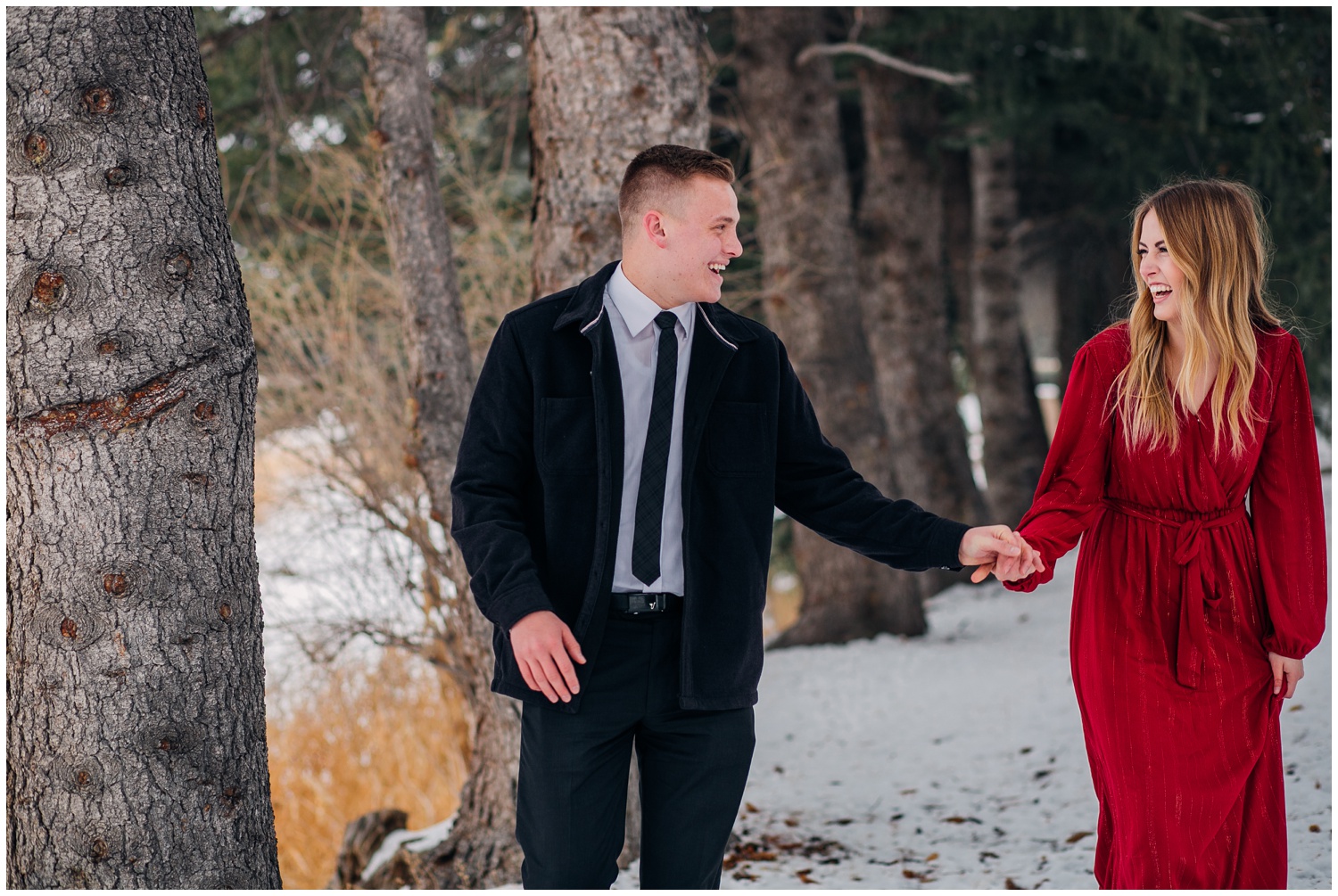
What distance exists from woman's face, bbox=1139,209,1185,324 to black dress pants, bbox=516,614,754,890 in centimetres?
150

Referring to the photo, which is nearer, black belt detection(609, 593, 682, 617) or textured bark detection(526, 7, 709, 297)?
black belt detection(609, 593, 682, 617)

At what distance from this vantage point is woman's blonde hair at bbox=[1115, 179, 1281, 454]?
2.98m

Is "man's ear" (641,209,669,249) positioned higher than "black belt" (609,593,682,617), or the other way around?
"man's ear" (641,209,669,249)

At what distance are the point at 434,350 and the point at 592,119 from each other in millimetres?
1086

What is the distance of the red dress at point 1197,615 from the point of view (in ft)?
9.75

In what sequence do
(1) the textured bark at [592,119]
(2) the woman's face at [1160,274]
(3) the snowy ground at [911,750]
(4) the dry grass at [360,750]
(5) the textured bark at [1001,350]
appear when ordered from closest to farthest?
(2) the woman's face at [1160,274]
(1) the textured bark at [592,119]
(3) the snowy ground at [911,750]
(4) the dry grass at [360,750]
(5) the textured bark at [1001,350]

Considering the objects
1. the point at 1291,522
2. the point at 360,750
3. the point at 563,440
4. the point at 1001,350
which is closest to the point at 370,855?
the point at 360,750

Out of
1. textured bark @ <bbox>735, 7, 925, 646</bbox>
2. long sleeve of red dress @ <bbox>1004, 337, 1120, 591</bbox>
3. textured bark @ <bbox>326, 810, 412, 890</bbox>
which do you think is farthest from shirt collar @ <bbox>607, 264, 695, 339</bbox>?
textured bark @ <bbox>735, 7, 925, 646</bbox>

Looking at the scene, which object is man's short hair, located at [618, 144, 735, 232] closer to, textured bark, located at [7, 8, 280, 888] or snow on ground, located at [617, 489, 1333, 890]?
textured bark, located at [7, 8, 280, 888]

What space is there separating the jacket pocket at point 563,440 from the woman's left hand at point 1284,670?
5.89 feet

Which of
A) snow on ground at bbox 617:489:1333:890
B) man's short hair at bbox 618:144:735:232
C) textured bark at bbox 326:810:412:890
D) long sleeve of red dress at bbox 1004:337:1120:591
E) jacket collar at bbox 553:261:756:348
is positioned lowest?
textured bark at bbox 326:810:412:890

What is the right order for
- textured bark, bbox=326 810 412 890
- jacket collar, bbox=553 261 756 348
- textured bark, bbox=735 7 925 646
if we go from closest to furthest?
jacket collar, bbox=553 261 756 348 < textured bark, bbox=326 810 412 890 < textured bark, bbox=735 7 925 646

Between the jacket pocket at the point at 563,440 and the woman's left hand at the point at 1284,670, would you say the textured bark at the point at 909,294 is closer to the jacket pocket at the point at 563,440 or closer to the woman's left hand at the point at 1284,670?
the woman's left hand at the point at 1284,670

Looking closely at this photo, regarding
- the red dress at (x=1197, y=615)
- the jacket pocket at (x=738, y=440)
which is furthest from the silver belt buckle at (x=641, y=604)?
the red dress at (x=1197, y=615)
